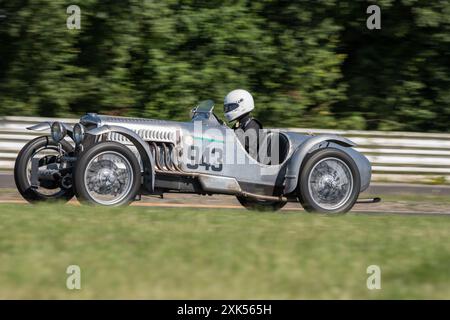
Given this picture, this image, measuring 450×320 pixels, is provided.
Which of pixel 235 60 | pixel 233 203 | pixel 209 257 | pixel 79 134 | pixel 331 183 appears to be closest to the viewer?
pixel 209 257

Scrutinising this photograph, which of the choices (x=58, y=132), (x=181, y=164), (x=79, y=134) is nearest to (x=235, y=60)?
(x=181, y=164)

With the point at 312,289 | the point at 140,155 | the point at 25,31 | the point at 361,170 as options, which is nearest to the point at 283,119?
the point at 25,31

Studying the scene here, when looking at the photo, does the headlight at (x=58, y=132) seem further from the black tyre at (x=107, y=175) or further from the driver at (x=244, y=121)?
the driver at (x=244, y=121)

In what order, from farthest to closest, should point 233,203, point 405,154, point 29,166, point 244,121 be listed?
point 405,154 < point 233,203 < point 244,121 < point 29,166

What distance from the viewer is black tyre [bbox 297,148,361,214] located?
10.1 metres

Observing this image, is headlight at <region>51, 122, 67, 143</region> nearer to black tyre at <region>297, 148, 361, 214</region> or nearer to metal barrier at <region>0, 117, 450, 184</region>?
black tyre at <region>297, 148, 361, 214</region>

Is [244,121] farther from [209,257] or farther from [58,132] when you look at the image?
[209,257]

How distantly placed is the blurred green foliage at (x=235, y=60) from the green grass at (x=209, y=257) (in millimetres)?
8483

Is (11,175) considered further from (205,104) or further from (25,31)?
(205,104)

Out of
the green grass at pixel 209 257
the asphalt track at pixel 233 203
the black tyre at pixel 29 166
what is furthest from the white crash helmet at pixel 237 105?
the green grass at pixel 209 257

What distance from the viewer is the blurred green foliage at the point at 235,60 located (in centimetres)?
1633

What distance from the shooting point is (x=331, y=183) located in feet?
33.5

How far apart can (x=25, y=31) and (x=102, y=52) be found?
59.3 inches

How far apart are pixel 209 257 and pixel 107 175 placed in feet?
9.84
